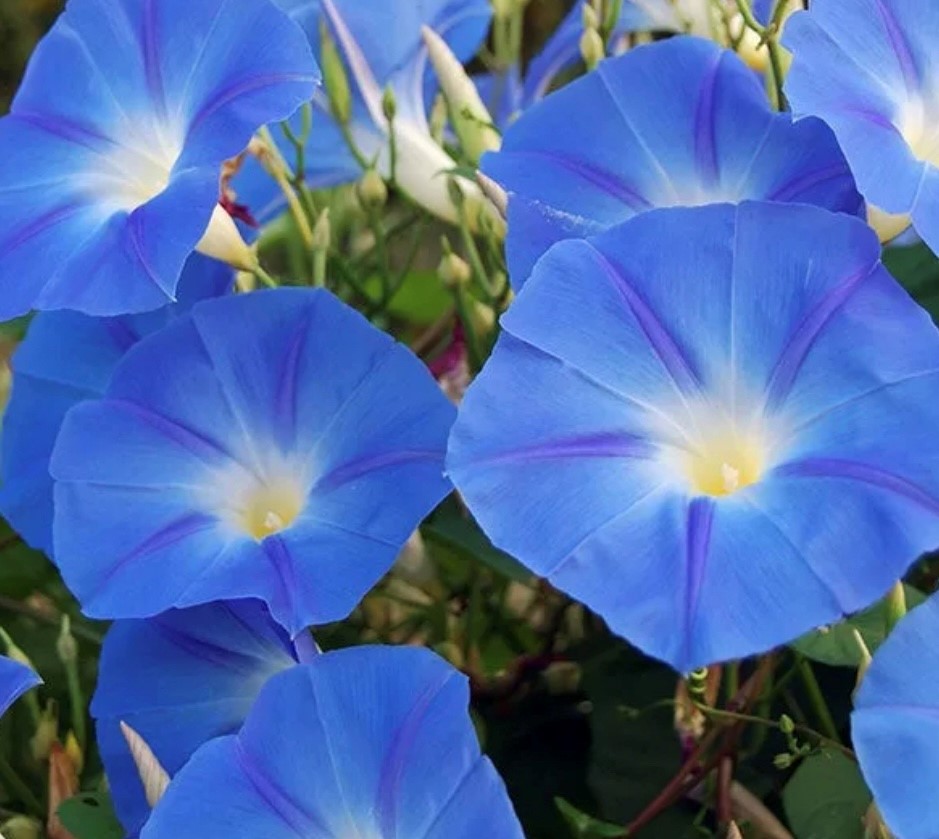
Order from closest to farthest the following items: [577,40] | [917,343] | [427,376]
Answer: [917,343], [427,376], [577,40]

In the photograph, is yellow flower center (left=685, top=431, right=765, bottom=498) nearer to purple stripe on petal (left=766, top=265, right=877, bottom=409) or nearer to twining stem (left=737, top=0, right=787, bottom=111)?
purple stripe on petal (left=766, top=265, right=877, bottom=409)

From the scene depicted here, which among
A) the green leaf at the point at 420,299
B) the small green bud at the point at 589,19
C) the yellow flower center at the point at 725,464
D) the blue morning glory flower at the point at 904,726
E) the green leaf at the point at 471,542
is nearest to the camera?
the blue morning glory flower at the point at 904,726

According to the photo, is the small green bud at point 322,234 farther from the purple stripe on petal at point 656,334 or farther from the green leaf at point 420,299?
the green leaf at point 420,299

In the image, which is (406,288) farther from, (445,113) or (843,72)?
(843,72)

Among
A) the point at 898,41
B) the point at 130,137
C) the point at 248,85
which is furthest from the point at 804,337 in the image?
the point at 130,137

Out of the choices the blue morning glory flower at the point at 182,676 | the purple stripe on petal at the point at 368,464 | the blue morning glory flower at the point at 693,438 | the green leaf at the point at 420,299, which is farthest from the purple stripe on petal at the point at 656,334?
the green leaf at the point at 420,299

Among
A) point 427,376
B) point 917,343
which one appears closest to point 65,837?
point 427,376

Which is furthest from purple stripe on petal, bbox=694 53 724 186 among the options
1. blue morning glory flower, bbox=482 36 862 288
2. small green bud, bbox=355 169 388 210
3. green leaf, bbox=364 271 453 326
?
green leaf, bbox=364 271 453 326
